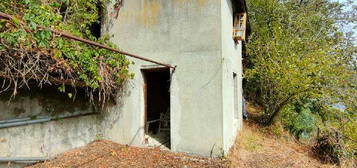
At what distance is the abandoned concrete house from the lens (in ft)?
15.9

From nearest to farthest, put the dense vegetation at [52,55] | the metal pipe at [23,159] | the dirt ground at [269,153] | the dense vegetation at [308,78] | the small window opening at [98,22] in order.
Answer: the dense vegetation at [52,55], the metal pipe at [23,159], the dirt ground at [269,153], the small window opening at [98,22], the dense vegetation at [308,78]

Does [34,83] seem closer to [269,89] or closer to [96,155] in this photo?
[96,155]

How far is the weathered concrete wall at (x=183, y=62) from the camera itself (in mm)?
5336

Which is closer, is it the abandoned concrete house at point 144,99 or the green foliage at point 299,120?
the abandoned concrete house at point 144,99

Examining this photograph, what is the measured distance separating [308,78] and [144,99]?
6.09 metres

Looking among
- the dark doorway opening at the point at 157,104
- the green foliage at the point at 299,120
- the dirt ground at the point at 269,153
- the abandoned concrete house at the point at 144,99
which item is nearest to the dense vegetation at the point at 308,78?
the green foliage at the point at 299,120

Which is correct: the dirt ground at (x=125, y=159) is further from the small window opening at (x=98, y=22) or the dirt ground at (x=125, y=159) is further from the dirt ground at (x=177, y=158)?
the small window opening at (x=98, y=22)

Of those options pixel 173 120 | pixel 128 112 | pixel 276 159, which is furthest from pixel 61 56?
pixel 276 159

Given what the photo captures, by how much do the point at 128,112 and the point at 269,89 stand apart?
6.49m

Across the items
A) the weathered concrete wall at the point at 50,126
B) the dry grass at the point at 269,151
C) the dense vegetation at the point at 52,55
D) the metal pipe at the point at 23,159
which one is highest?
the dense vegetation at the point at 52,55

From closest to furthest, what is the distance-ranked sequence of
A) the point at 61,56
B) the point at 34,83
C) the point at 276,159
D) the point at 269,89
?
the point at 61,56, the point at 34,83, the point at 276,159, the point at 269,89

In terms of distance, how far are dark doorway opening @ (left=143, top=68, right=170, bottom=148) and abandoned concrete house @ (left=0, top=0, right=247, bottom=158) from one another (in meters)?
1.22

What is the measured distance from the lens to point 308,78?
7340 millimetres

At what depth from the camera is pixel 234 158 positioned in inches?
220
